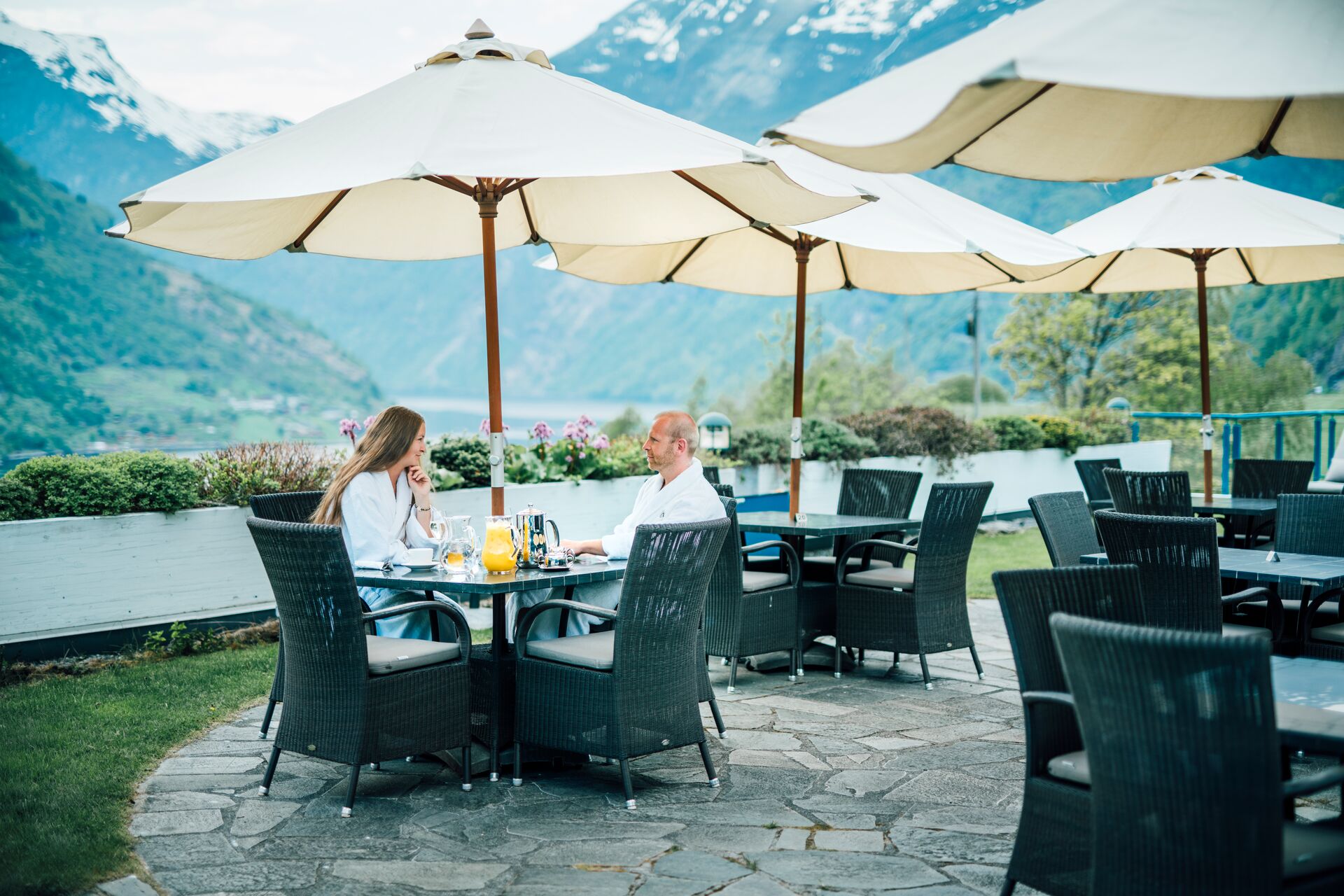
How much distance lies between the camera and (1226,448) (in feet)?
41.3

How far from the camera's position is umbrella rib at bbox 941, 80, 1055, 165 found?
11.0 ft

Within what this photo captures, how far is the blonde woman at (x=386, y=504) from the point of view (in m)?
4.54

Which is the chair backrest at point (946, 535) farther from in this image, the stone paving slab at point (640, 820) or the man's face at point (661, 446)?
the man's face at point (661, 446)

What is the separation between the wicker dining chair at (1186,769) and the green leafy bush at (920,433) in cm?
913

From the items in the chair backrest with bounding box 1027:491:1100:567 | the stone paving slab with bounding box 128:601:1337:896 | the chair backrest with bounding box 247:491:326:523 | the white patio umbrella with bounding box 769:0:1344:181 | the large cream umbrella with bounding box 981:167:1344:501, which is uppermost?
the large cream umbrella with bounding box 981:167:1344:501

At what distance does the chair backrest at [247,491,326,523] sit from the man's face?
5.01 ft

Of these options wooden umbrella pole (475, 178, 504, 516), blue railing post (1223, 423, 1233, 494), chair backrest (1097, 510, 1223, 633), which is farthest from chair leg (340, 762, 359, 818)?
blue railing post (1223, 423, 1233, 494)

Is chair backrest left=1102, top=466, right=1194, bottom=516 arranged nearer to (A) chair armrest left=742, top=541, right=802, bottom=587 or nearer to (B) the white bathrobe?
(A) chair armrest left=742, top=541, right=802, bottom=587

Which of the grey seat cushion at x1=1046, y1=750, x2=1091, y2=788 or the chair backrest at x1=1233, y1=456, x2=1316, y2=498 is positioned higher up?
the chair backrest at x1=1233, y1=456, x2=1316, y2=498

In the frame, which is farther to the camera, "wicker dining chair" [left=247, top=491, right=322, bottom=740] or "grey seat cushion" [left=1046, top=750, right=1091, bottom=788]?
"wicker dining chair" [left=247, top=491, right=322, bottom=740]

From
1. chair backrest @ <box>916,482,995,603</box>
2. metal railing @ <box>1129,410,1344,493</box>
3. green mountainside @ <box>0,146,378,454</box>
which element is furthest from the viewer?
green mountainside @ <box>0,146,378,454</box>

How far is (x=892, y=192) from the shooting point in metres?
6.15

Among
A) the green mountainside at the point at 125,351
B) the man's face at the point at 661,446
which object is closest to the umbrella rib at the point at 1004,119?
the man's face at the point at 661,446

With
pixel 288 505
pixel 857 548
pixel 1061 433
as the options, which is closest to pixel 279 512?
pixel 288 505
